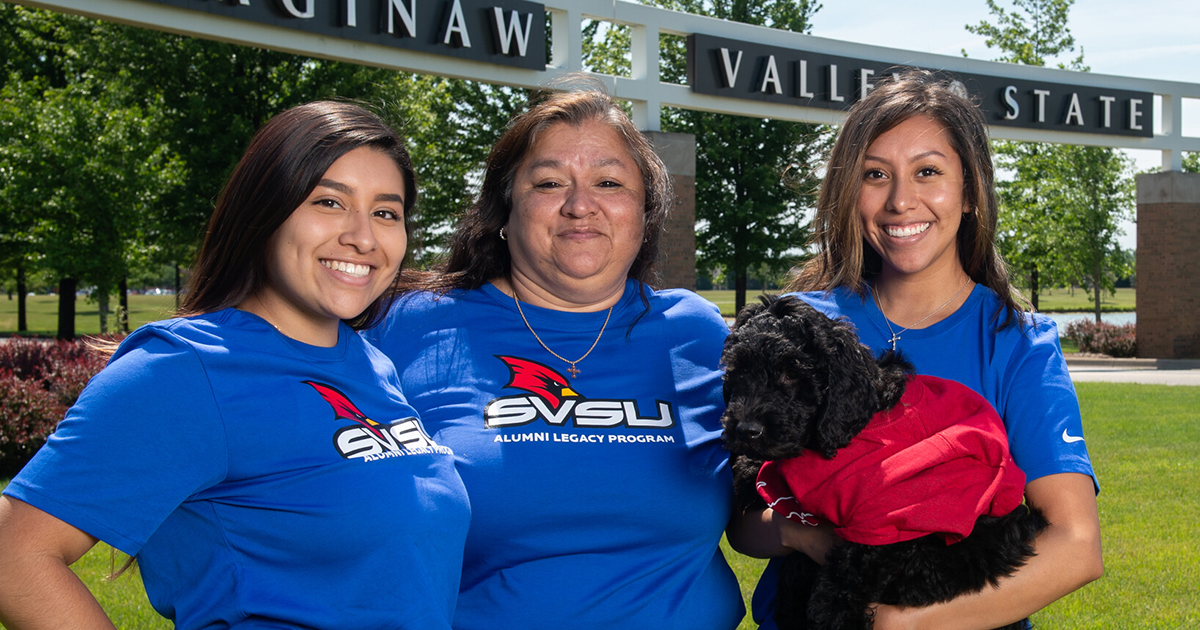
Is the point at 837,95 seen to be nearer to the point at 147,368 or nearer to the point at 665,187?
the point at 665,187

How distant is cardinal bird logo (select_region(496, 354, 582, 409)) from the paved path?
1899cm

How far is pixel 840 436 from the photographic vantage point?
7.82 feet

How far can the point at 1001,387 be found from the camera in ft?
8.35

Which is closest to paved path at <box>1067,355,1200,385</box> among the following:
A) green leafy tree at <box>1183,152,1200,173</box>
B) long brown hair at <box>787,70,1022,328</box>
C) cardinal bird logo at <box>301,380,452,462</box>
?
long brown hair at <box>787,70,1022,328</box>

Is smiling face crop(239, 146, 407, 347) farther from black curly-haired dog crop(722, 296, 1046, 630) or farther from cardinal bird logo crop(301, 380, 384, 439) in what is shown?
black curly-haired dog crop(722, 296, 1046, 630)

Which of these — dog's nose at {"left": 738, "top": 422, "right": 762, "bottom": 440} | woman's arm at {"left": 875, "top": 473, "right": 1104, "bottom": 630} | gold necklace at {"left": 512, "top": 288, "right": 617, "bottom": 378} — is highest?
gold necklace at {"left": 512, "top": 288, "right": 617, "bottom": 378}

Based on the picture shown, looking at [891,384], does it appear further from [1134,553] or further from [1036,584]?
[1134,553]

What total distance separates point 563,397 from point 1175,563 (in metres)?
5.85

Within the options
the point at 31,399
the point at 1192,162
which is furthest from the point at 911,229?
the point at 1192,162

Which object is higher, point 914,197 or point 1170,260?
point 1170,260

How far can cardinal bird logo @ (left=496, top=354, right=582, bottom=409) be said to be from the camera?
2.72 metres

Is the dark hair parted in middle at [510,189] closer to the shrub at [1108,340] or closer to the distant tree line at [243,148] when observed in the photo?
the distant tree line at [243,148]

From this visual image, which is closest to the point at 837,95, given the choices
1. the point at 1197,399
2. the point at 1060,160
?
the point at 1197,399

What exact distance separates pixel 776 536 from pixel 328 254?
1.60m
